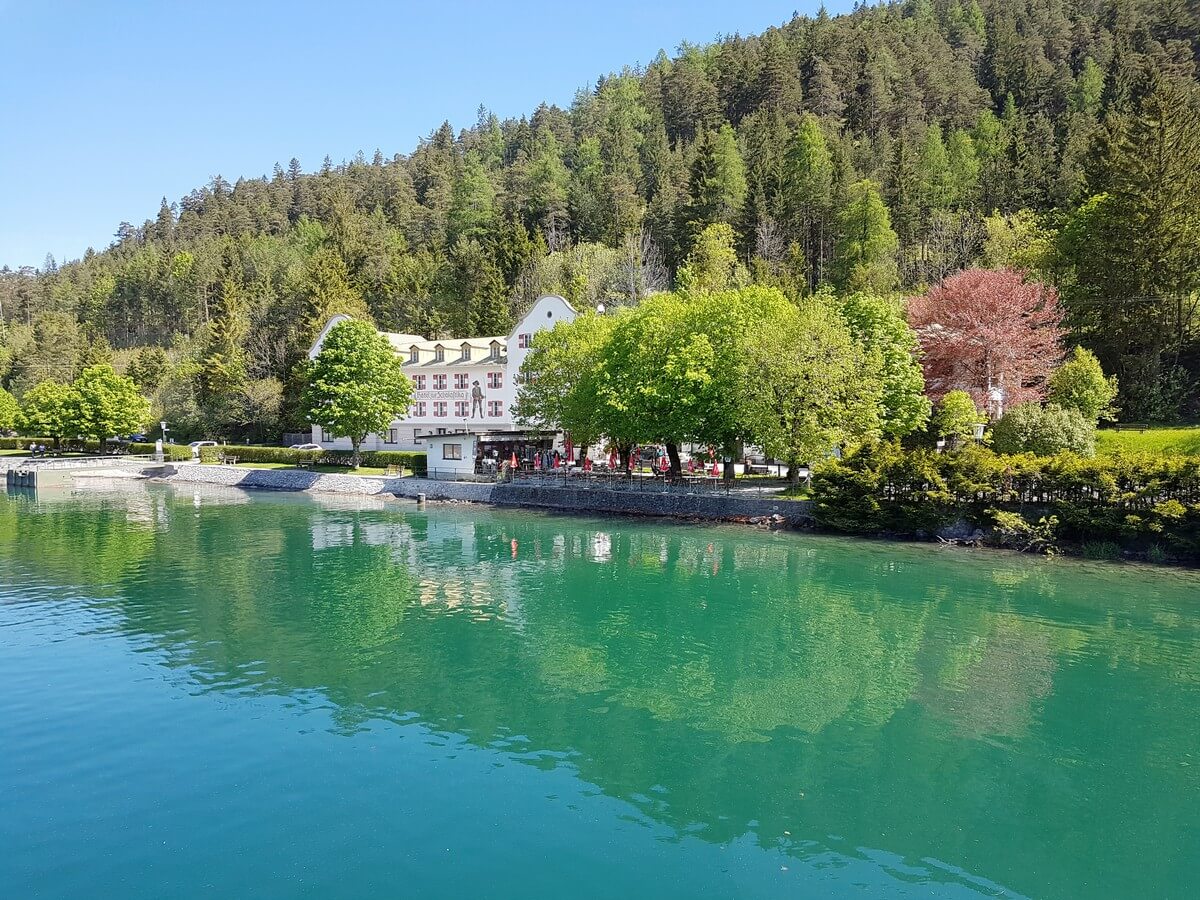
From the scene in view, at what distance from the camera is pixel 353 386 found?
2088 inches

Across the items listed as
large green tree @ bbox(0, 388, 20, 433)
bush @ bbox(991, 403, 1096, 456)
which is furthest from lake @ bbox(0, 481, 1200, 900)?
large green tree @ bbox(0, 388, 20, 433)

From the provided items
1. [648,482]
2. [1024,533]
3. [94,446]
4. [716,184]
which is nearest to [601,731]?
[1024,533]

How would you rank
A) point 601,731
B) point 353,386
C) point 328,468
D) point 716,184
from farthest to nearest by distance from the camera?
point 716,184
point 328,468
point 353,386
point 601,731

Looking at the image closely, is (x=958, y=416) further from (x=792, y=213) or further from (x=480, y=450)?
(x=792, y=213)

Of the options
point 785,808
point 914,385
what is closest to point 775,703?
point 785,808

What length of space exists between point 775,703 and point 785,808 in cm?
418

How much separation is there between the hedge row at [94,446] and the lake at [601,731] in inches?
1401

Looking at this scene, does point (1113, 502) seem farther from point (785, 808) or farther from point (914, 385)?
point (785, 808)

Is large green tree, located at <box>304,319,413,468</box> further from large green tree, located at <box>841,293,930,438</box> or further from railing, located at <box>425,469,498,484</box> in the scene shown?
large green tree, located at <box>841,293,930,438</box>

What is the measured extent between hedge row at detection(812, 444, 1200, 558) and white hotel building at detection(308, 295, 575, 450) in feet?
85.6

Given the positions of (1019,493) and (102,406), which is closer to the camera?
(1019,493)

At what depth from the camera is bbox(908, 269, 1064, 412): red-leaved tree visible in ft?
135

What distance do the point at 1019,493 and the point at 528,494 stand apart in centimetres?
2391

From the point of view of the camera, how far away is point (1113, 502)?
28.4m
